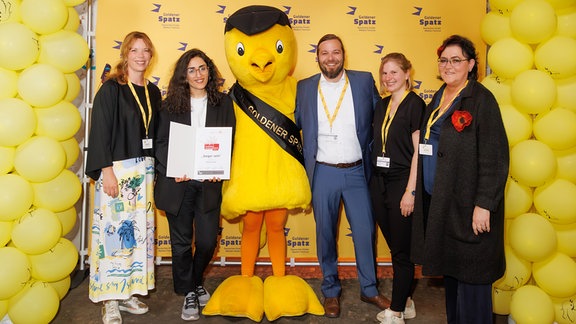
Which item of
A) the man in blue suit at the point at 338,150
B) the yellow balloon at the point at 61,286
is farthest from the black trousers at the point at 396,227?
the yellow balloon at the point at 61,286

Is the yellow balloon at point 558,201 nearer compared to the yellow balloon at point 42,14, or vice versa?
the yellow balloon at point 558,201

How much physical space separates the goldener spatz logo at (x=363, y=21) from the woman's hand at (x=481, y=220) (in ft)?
6.96

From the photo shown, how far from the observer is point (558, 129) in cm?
272

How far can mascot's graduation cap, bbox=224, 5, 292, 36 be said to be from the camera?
313cm

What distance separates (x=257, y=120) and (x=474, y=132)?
1.48 m

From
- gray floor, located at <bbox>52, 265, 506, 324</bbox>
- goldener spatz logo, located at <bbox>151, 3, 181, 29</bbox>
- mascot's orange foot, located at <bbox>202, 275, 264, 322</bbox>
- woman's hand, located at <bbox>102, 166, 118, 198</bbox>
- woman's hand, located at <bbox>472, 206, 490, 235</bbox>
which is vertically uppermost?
goldener spatz logo, located at <bbox>151, 3, 181, 29</bbox>

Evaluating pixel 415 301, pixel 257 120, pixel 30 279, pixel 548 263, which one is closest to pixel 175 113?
pixel 257 120

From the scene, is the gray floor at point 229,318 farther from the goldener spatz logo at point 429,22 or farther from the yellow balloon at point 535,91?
the goldener spatz logo at point 429,22

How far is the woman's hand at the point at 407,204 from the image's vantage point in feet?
9.18

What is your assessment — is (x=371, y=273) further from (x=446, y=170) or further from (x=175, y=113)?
(x=175, y=113)

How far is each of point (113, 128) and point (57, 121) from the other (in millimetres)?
420

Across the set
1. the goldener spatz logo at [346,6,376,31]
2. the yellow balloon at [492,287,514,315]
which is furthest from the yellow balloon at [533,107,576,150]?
the goldener spatz logo at [346,6,376,31]

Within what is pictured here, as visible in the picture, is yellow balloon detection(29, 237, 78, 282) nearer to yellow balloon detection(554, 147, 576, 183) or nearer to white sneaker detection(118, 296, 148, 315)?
white sneaker detection(118, 296, 148, 315)

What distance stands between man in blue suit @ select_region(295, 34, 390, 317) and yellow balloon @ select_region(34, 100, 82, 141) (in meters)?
1.66
